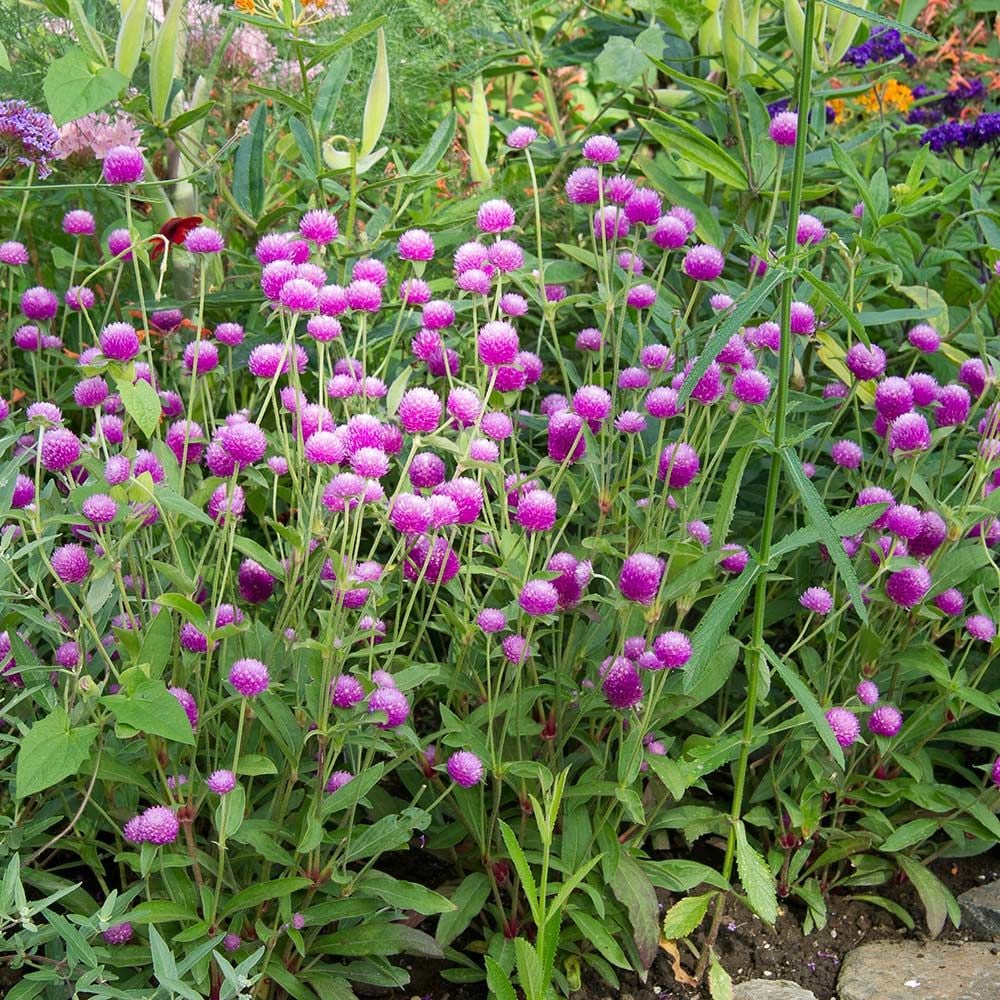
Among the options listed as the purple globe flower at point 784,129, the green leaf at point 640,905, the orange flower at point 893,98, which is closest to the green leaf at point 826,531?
the green leaf at point 640,905

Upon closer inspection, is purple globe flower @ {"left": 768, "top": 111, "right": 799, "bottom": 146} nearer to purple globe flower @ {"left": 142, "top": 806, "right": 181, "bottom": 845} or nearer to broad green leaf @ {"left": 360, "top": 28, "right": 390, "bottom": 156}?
broad green leaf @ {"left": 360, "top": 28, "right": 390, "bottom": 156}

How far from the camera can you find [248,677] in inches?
69.0

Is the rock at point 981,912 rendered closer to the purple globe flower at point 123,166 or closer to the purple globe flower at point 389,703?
the purple globe flower at point 389,703

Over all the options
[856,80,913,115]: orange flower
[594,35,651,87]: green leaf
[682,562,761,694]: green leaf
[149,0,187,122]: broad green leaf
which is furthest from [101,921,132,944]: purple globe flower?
[856,80,913,115]: orange flower

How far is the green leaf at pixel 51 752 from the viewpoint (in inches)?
63.0

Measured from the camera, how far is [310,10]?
3137 mm

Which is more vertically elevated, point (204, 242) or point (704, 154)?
point (704, 154)

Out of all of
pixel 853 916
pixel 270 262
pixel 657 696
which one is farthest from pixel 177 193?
pixel 853 916

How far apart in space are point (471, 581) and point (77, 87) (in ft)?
3.39

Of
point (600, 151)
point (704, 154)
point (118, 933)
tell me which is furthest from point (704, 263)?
point (118, 933)

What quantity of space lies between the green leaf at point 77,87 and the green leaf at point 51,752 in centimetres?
98

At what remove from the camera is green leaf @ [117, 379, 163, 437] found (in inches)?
70.0

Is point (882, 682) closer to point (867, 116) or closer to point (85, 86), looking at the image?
point (85, 86)

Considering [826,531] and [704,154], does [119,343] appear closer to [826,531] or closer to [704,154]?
[826,531]
